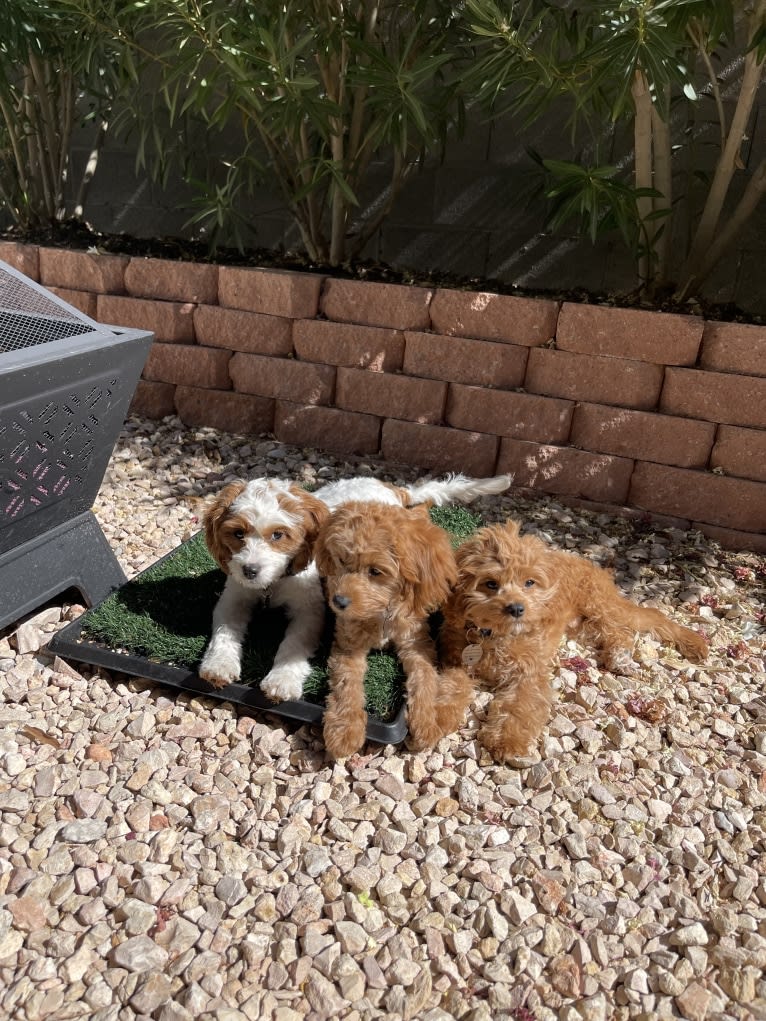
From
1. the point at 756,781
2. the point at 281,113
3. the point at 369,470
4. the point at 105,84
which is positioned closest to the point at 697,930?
the point at 756,781

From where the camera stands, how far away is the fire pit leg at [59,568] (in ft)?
8.97

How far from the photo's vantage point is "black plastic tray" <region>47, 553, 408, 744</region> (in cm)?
244

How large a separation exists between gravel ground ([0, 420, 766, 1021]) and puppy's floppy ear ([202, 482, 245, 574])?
1.57ft

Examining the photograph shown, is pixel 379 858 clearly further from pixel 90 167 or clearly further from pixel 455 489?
pixel 90 167

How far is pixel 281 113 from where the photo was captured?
3.94 meters

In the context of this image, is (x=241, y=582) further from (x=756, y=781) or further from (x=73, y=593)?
(x=756, y=781)

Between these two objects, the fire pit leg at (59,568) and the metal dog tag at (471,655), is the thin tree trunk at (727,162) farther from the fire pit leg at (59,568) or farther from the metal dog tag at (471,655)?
the fire pit leg at (59,568)

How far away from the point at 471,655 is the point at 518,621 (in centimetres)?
26

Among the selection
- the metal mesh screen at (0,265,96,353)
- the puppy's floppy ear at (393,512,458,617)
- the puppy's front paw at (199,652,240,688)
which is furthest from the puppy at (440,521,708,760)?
the metal mesh screen at (0,265,96,353)

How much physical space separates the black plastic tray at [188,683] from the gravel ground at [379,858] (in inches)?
2.2

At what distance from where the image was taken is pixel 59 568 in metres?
2.91

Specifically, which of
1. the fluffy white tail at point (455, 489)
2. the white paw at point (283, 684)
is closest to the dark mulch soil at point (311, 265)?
the fluffy white tail at point (455, 489)

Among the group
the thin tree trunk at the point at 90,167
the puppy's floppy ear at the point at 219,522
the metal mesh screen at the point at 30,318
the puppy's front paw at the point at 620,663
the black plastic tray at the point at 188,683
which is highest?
the thin tree trunk at the point at 90,167

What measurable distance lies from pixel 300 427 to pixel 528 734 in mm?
2541
